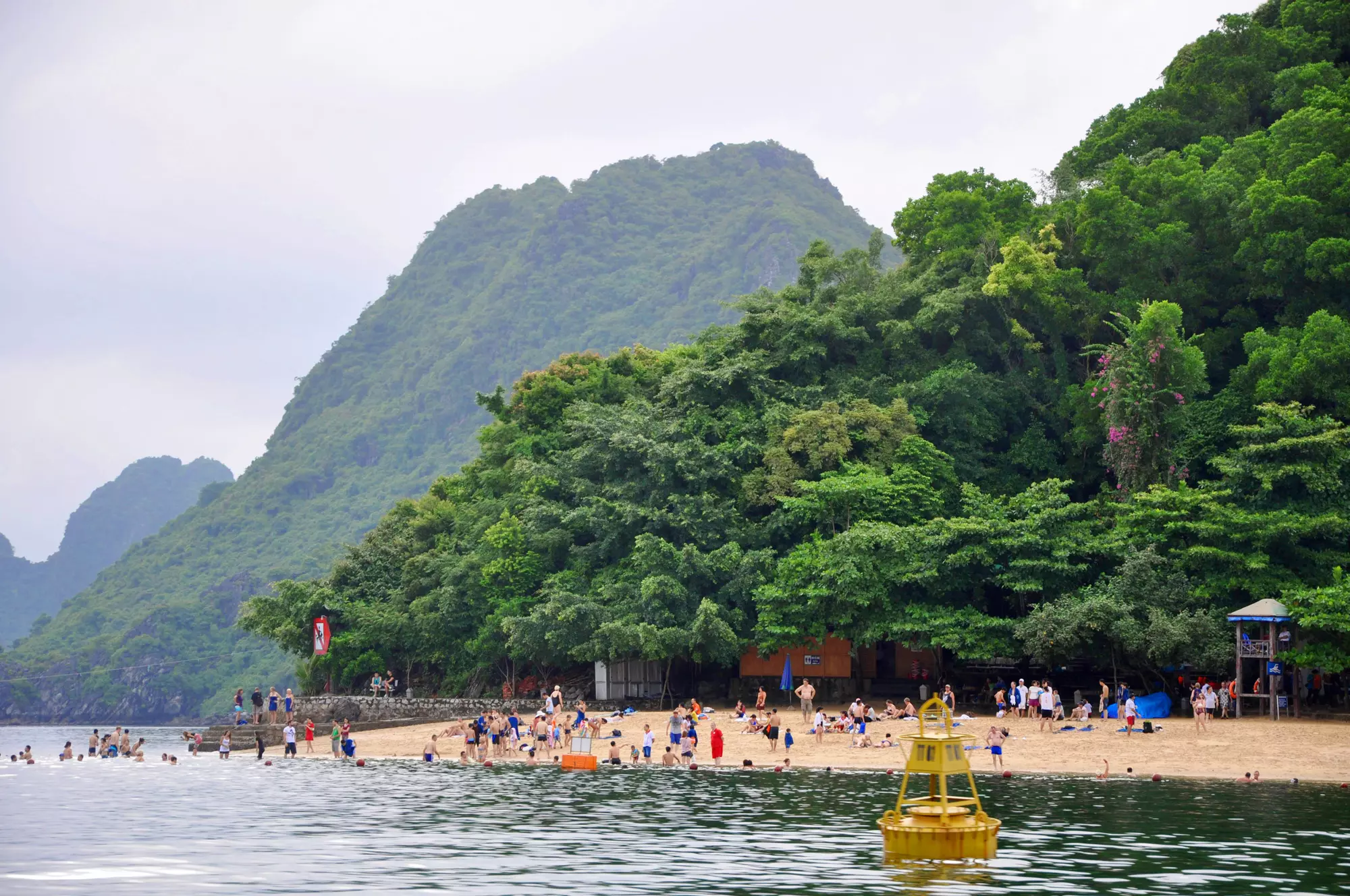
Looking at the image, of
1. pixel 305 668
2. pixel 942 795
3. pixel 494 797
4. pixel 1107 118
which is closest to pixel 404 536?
pixel 305 668

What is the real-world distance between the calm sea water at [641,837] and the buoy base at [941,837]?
0.26 metres

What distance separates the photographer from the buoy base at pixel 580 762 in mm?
35531

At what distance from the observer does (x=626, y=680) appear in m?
47.1

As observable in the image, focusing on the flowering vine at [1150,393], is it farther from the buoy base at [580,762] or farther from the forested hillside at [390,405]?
the forested hillside at [390,405]

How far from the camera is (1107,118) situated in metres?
58.1

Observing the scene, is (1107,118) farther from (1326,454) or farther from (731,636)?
(731,636)

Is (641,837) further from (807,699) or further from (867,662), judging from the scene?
(867,662)

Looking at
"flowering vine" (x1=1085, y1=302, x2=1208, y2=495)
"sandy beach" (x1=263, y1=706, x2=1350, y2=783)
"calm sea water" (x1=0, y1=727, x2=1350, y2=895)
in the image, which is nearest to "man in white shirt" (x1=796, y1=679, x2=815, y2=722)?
"sandy beach" (x1=263, y1=706, x2=1350, y2=783)

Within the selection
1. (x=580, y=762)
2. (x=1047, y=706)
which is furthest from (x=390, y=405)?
(x=1047, y=706)

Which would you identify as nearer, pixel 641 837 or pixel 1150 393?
pixel 641 837

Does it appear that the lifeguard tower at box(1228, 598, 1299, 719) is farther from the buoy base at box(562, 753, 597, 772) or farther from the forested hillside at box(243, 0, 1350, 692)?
Answer: the buoy base at box(562, 753, 597, 772)

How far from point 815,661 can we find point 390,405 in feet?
428

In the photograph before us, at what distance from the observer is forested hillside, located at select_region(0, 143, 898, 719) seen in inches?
4808

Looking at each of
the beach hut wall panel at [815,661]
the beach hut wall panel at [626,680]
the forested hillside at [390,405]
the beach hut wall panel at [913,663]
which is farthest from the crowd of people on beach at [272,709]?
the forested hillside at [390,405]
